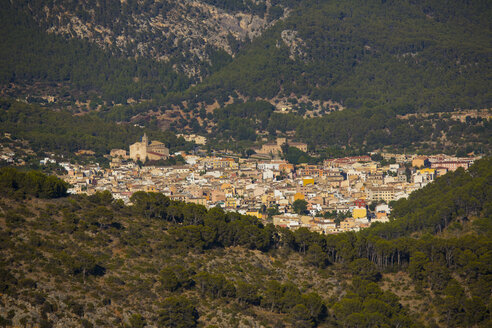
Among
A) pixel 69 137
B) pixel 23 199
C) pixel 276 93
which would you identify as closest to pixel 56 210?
pixel 23 199

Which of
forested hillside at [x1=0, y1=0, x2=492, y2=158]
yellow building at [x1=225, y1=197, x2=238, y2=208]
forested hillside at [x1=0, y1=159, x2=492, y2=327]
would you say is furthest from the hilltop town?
forested hillside at [x1=0, y1=159, x2=492, y2=327]

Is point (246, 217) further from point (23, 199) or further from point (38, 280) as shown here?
point (38, 280)

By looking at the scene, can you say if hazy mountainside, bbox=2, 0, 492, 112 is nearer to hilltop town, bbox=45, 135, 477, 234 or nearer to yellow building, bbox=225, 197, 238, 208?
hilltop town, bbox=45, 135, 477, 234

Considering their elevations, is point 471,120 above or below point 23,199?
above

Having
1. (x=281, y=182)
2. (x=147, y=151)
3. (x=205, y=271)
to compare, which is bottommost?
(x=205, y=271)

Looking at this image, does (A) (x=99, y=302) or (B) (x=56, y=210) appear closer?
(A) (x=99, y=302)

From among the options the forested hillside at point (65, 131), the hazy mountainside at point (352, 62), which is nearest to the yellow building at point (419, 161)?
the forested hillside at point (65, 131)

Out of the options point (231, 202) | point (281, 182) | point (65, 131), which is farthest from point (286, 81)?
point (231, 202)

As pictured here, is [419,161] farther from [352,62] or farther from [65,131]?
[352,62]
